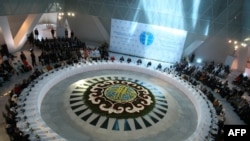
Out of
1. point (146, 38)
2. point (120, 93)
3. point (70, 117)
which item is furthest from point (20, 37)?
point (70, 117)

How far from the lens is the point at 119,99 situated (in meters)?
16.5

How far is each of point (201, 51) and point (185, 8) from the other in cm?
628

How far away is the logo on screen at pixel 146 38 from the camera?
82.3ft

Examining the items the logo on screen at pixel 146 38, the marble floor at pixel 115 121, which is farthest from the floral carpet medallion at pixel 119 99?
the logo on screen at pixel 146 38

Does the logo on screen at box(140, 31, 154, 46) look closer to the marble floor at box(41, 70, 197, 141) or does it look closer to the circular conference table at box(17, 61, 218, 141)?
the circular conference table at box(17, 61, 218, 141)

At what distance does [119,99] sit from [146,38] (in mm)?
10818

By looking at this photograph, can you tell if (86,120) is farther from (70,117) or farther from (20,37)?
(20,37)

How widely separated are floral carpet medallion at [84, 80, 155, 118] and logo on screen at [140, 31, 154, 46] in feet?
25.3

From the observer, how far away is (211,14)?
2194cm

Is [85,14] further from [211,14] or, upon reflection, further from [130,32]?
[211,14]

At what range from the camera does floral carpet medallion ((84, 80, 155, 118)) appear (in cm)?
1531

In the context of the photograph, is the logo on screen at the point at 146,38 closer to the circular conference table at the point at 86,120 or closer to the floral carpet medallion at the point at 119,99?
the circular conference table at the point at 86,120

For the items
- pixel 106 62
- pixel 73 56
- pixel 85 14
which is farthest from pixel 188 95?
pixel 85 14

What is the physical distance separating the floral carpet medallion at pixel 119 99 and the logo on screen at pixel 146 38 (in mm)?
7718
